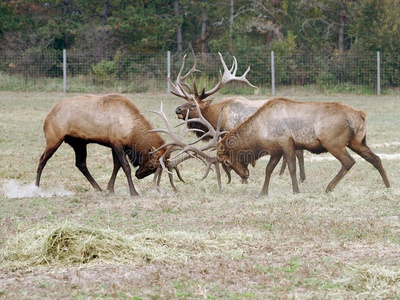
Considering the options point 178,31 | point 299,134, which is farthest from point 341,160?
point 178,31

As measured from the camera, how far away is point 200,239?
770 cm

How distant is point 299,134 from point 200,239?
378cm

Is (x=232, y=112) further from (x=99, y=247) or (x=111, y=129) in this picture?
(x=99, y=247)

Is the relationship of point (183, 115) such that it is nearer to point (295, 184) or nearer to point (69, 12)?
point (295, 184)

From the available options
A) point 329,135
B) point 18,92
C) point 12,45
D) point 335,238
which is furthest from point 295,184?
point 12,45

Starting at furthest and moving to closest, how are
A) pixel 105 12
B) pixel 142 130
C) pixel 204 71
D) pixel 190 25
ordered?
1. pixel 190 25
2. pixel 105 12
3. pixel 204 71
4. pixel 142 130

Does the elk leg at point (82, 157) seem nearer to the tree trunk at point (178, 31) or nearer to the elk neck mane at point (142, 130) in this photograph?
the elk neck mane at point (142, 130)

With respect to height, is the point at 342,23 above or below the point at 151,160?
above

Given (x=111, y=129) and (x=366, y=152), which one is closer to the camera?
(x=366, y=152)

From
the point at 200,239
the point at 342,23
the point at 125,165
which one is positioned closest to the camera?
the point at 200,239

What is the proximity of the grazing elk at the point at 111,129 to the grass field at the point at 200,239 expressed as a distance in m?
0.59

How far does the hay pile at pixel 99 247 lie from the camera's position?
274 inches

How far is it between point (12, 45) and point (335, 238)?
29.0m

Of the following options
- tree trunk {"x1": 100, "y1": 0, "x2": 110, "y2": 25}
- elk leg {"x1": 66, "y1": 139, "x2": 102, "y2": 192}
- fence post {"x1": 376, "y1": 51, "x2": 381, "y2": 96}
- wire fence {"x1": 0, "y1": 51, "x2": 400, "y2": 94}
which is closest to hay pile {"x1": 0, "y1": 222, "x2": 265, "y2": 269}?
elk leg {"x1": 66, "y1": 139, "x2": 102, "y2": 192}
